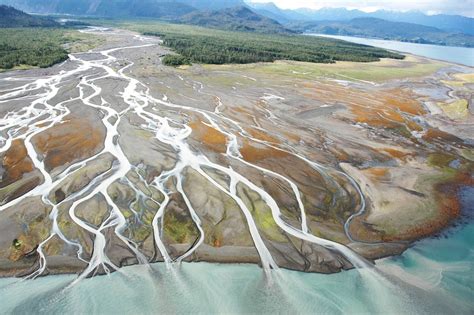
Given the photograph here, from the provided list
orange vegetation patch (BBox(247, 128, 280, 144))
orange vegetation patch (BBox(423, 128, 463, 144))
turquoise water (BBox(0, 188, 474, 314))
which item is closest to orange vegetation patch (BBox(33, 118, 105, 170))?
turquoise water (BBox(0, 188, 474, 314))

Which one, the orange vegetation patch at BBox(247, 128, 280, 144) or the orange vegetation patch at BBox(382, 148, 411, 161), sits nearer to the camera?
the orange vegetation patch at BBox(382, 148, 411, 161)

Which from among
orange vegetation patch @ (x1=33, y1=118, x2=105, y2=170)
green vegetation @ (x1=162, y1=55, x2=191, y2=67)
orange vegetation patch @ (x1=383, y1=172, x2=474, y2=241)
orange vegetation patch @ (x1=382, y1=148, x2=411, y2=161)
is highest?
orange vegetation patch @ (x1=383, y1=172, x2=474, y2=241)

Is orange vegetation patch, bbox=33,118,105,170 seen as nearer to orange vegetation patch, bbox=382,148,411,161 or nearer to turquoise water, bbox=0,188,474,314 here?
turquoise water, bbox=0,188,474,314

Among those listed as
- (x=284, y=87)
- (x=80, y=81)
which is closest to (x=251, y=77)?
(x=284, y=87)

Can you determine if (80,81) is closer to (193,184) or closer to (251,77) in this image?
(251,77)

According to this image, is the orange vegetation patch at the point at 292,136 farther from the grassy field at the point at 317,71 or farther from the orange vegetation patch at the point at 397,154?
the grassy field at the point at 317,71

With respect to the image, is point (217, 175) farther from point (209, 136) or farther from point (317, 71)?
point (317, 71)
